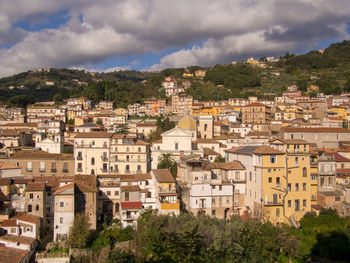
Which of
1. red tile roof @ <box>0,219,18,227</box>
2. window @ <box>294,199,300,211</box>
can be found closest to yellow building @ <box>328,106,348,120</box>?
window @ <box>294,199,300,211</box>

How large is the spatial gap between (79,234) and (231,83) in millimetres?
82681

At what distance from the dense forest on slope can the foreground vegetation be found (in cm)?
6291

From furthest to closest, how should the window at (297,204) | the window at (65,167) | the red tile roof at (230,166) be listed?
the window at (65,167) < the red tile roof at (230,166) < the window at (297,204)

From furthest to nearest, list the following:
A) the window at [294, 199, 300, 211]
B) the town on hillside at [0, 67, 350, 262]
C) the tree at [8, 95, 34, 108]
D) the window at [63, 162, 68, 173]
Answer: the tree at [8, 95, 34, 108] < the window at [63, 162, 68, 173] < the window at [294, 199, 300, 211] < the town on hillside at [0, 67, 350, 262]

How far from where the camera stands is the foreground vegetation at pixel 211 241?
1160 inches

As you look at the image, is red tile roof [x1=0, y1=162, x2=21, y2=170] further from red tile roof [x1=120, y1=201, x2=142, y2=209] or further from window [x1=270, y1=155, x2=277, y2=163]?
window [x1=270, y1=155, x2=277, y2=163]

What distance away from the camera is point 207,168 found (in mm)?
38969

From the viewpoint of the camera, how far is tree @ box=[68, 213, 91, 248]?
31391mm

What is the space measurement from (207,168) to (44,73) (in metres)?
140

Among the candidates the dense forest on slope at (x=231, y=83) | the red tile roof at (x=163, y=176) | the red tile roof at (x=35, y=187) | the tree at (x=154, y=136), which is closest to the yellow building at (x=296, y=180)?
the red tile roof at (x=163, y=176)

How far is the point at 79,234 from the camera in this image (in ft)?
103

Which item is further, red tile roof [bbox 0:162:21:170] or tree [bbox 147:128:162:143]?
tree [bbox 147:128:162:143]

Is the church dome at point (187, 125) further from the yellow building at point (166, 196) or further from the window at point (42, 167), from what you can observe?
the window at point (42, 167)

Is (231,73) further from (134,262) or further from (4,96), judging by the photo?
(134,262)
